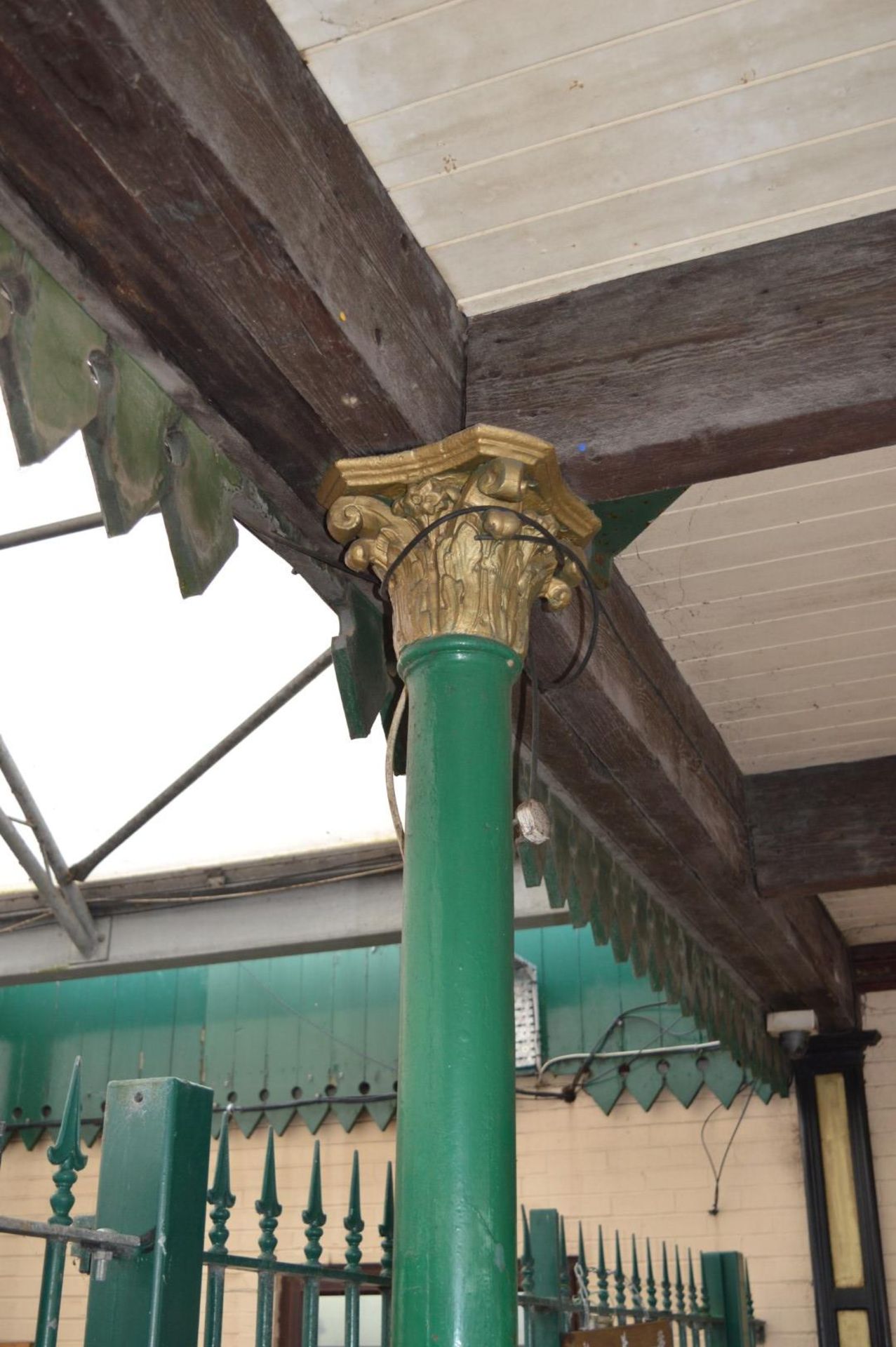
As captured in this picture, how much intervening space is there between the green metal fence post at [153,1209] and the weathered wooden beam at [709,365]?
52.8 inches

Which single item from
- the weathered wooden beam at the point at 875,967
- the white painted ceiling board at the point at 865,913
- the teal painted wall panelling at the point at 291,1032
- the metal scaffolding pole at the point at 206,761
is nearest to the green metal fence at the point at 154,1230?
the metal scaffolding pole at the point at 206,761

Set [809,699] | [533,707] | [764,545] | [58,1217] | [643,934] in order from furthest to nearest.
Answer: [643,934] < [809,699] < [764,545] < [533,707] < [58,1217]

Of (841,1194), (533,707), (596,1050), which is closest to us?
(533,707)

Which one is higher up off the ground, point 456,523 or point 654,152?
point 654,152

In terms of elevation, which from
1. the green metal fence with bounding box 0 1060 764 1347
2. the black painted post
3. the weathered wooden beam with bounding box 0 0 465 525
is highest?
the weathered wooden beam with bounding box 0 0 465 525

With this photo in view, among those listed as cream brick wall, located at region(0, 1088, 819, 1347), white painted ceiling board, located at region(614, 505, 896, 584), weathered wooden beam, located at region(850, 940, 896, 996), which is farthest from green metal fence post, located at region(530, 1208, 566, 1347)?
weathered wooden beam, located at region(850, 940, 896, 996)

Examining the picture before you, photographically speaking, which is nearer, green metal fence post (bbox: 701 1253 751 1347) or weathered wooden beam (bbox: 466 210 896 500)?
weathered wooden beam (bbox: 466 210 896 500)

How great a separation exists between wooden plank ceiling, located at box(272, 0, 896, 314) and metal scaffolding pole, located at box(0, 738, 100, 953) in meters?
2.73

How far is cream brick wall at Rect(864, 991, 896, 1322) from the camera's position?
569 cm

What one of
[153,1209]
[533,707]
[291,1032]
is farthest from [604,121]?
[291,1032]

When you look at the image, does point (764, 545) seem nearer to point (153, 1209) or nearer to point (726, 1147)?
point (153, 1209)

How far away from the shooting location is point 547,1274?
10.8 feet

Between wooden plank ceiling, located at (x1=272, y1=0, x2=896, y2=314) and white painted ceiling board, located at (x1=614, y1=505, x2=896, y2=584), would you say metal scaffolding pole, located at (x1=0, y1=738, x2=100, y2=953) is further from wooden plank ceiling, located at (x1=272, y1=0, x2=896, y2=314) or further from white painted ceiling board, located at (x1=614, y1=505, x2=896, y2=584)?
wooden plank ceiling, located at (x1=272, y1=0, x2=896, y2=314)

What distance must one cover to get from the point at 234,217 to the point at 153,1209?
54.0 inches
